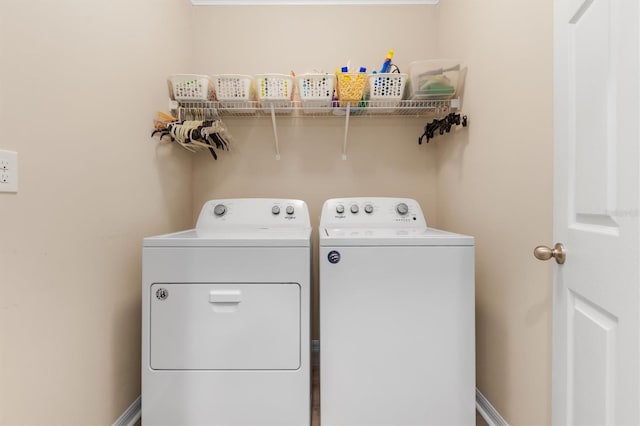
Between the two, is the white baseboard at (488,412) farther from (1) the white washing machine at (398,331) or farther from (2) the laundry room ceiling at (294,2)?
(2) the laundry room ceiling at (294,2)

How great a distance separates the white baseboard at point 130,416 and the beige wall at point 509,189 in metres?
1.65

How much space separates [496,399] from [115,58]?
7.34ft

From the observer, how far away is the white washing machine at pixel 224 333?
129 cm

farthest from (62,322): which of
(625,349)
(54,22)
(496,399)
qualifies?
(496,399)

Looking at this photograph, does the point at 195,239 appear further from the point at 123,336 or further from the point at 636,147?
the point at 636,147

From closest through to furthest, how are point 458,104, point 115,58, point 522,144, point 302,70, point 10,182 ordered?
point 10,182
point 522,144
point 115,58
point 458,104
point 302,70

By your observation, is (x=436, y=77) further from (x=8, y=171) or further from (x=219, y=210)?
(x=8, y=171)

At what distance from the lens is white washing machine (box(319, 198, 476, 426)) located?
4.26ft

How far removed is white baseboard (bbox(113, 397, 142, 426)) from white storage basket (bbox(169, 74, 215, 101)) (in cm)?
156

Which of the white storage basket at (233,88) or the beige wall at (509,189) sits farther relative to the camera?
the white storage basket at (233,88)

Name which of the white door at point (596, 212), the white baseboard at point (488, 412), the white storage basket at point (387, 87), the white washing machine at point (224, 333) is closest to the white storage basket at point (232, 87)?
→ the white storage basket at point (387, 87)

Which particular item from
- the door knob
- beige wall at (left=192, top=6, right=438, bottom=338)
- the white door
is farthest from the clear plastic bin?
the door knob

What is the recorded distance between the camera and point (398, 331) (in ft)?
4.27

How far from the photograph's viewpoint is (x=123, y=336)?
1438mm
